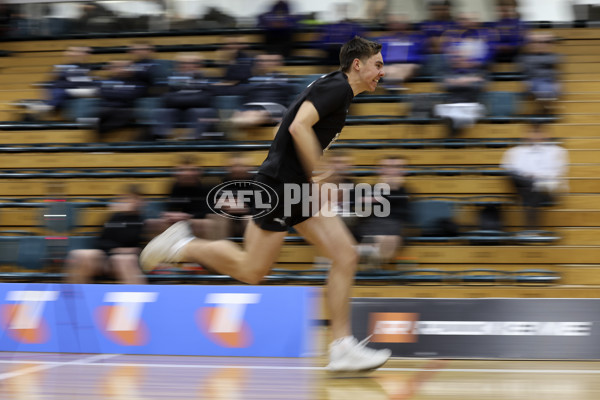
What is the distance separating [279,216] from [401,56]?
6855mm

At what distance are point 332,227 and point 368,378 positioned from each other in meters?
1.13

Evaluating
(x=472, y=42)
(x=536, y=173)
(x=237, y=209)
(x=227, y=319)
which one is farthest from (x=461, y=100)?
(x=227, y=319)

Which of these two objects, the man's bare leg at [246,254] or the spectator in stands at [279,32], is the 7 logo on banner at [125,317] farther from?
the spectator in stands at [279,32]

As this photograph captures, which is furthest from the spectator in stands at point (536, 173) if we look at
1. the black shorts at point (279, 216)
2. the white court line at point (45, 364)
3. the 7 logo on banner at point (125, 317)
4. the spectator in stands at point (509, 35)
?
the white court line at point (45, 364)

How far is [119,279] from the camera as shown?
9.36m

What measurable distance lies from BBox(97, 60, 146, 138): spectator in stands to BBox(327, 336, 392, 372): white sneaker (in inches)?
277

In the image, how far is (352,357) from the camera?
5.63m

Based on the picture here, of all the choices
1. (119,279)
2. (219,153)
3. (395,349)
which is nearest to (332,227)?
(395,349)

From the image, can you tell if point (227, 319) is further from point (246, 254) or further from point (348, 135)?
point (348, 135)

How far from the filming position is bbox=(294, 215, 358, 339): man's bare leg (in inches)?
221

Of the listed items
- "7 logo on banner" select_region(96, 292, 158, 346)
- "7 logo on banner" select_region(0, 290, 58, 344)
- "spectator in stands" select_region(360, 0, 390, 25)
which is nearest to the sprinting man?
"7 logo on banner" select_region(96, 292, 158, 346)

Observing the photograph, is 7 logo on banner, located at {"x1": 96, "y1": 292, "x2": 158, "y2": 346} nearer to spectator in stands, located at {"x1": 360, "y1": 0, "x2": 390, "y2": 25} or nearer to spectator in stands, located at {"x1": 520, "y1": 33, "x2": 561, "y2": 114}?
spectator in stands, located at {"x1": 520, "y1": 33, "x2": 561, "y2": 114}

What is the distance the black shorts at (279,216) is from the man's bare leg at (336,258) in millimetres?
102

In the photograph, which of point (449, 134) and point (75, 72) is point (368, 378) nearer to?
point (449, 134)
